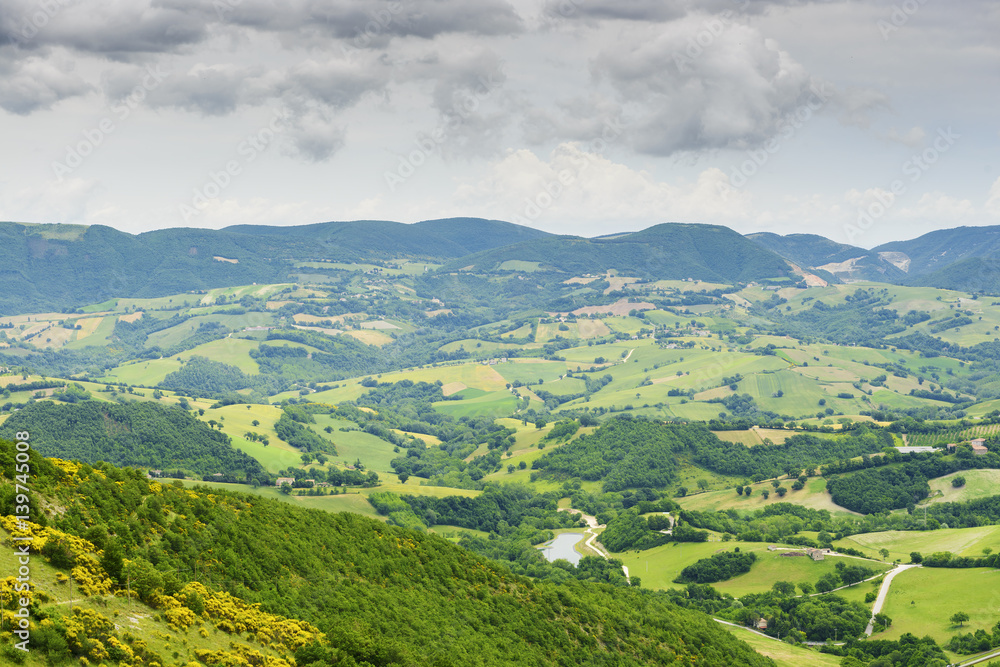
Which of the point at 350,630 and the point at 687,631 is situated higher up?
the point at 350,630

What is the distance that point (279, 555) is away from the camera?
184 feet

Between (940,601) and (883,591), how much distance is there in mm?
8559

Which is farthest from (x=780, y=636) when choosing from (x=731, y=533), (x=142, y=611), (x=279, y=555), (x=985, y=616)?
(x=142, y=611)

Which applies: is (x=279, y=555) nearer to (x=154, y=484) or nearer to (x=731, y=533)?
(x=154, y=484)

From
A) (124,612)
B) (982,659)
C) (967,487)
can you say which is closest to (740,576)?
(982,659)

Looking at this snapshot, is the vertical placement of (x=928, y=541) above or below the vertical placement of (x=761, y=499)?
above

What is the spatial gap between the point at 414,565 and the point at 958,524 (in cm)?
12979

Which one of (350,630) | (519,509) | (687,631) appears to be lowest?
(519,509)

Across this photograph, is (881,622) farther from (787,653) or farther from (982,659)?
(787,653)

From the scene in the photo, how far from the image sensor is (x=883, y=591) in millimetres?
116500

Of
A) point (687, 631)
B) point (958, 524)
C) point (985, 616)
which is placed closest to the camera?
point (687, 631)

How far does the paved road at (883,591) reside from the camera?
350 ft

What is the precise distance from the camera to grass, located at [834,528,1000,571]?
426 feet

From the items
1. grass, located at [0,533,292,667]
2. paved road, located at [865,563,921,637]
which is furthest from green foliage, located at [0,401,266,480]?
grass, located at [0,533,292,667]
